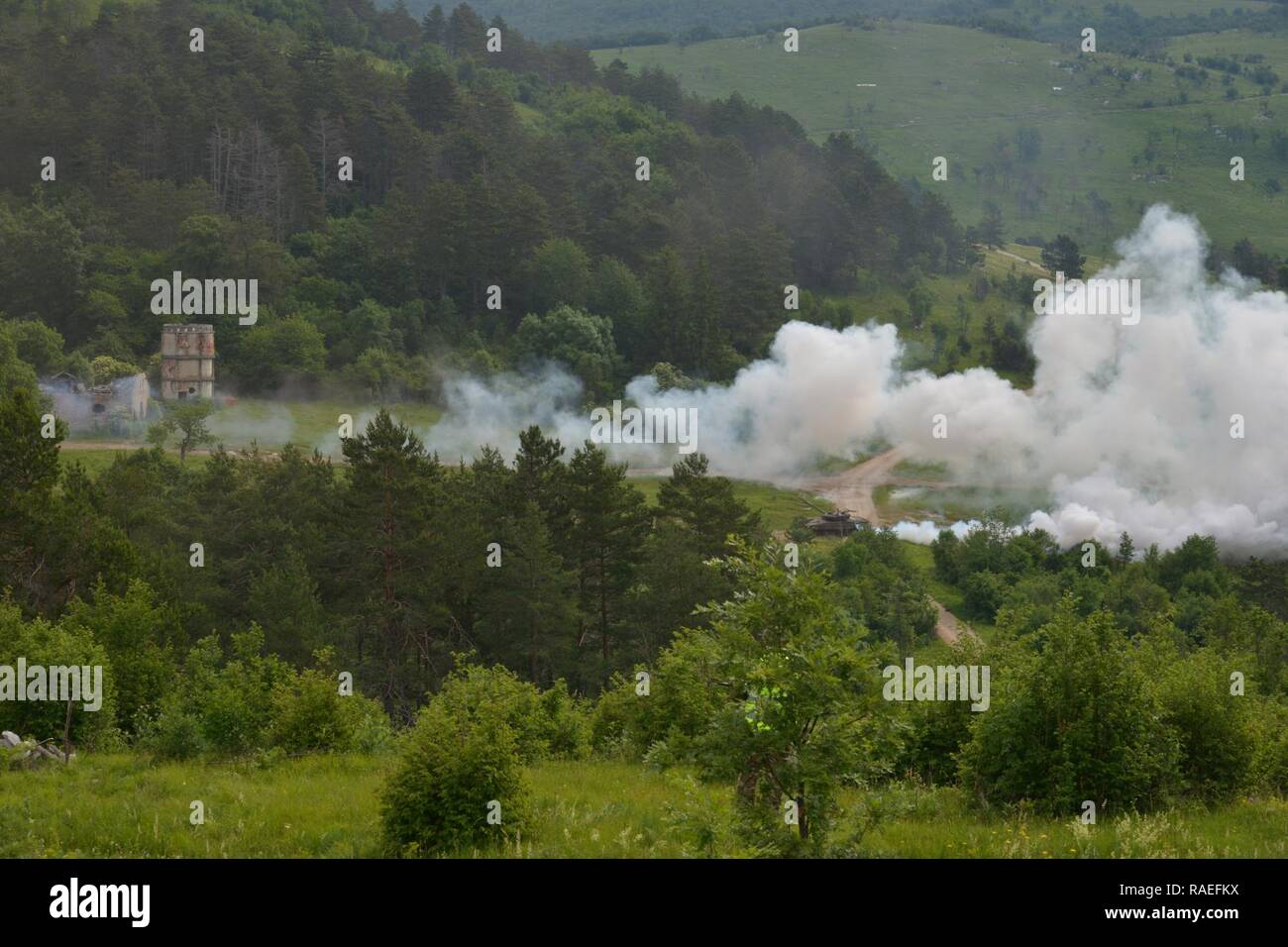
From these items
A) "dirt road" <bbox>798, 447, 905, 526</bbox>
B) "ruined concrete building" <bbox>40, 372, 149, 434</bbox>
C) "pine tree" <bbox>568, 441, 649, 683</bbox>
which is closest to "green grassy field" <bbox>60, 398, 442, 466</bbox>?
"ruined concrete building" <bbox>40, 372, 149, 434</bbox>

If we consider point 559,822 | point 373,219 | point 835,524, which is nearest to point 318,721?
point 559,822

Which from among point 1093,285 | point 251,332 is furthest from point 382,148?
point 1093,285

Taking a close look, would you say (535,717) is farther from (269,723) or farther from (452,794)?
(452,794)

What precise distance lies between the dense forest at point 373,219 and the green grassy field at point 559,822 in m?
94.8

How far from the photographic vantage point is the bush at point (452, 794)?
17.5 metres

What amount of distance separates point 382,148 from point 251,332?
50.9m

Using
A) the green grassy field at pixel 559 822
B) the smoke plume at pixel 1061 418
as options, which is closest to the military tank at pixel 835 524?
the smoke plume at pixel 1061 418

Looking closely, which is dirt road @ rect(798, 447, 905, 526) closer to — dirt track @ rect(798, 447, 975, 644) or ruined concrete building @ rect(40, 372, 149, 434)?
dirt track @ rect(798, 447, 975, 644)

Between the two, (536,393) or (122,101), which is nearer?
(536,393)

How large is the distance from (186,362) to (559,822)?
10052 cm

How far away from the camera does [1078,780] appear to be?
19.6 metres

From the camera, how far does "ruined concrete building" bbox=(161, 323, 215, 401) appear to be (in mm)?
111500

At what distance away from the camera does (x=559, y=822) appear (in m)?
19.0

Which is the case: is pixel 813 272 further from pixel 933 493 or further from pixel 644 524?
pixel 644 524
